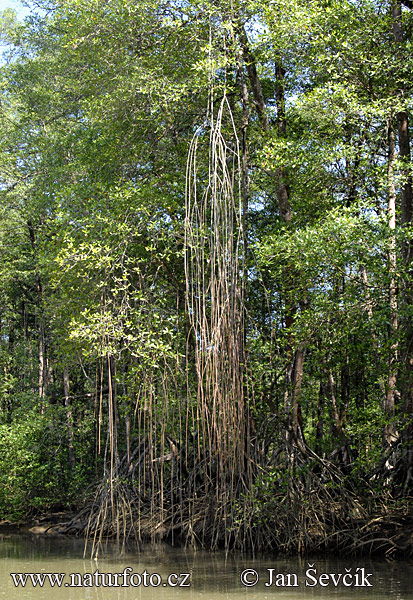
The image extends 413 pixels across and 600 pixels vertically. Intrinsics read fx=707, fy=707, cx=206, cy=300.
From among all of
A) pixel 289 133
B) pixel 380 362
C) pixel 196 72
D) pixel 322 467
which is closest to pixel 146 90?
pixel 196 72

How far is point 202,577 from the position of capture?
707 cm

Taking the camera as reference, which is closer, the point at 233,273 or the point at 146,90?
the point at 233,273

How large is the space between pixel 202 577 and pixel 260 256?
136 inches

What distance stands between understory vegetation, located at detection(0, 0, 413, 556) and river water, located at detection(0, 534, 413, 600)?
44 cm

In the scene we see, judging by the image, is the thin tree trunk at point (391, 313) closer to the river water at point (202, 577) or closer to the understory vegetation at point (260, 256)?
the understory vegetation at point (260, 256)

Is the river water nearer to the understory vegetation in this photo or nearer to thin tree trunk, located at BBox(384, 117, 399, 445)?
the understory vegetation

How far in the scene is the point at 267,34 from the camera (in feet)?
28.9

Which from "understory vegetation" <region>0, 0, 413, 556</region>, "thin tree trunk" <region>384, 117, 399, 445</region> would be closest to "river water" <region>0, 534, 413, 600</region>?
"understory vegetation" <region>0, 0, 413, 556</region>

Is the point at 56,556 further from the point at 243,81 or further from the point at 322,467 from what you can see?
the point at 243,81

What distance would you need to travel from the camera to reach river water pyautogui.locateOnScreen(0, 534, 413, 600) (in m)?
6.24

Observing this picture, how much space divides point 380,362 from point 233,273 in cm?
345

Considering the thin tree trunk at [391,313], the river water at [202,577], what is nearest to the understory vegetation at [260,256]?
the thin tree trunk at [391,313]

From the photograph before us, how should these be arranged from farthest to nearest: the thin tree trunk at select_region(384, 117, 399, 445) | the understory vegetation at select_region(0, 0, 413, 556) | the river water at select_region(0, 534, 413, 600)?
the understory vegetation at select_region(0, 0, 413, 556)
the thin tree trunk at select_region(384, 117, 399, 445)
the river water at select_region(0, 534, 413, 600)

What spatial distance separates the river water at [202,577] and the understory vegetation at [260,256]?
0.44 m
